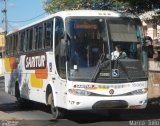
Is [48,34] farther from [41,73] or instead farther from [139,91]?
[139,91]

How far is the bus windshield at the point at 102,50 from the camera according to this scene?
13586 millimetres

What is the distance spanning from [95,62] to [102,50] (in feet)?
1.40

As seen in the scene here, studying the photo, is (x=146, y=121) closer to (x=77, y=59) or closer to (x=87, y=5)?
(x=77, y=59)

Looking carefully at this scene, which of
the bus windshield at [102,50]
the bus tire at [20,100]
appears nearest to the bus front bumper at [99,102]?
the bus windshield at [102,50]

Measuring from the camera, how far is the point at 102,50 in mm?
13820

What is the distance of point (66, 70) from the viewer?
1370cm

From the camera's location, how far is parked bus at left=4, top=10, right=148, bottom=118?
13.5 metres

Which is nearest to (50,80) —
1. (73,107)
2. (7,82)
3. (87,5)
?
(73,107)

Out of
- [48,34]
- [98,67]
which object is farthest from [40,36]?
[98,67]

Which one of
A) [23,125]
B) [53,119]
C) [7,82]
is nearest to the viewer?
[23,125]

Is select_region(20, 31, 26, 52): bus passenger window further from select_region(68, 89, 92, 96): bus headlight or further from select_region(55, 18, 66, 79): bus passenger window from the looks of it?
select_region(68, 89, 92, 96): bus headlight

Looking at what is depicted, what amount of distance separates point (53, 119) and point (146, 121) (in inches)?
114

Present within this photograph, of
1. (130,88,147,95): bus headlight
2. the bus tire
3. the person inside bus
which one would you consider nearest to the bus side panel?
the bus tire

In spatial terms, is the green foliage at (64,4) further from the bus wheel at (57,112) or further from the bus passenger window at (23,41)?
the bus wheel at (57,112)
